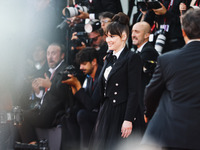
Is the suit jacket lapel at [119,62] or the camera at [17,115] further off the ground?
the suit jacket lapel at [119,62]

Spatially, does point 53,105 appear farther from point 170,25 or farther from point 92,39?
point 170,25

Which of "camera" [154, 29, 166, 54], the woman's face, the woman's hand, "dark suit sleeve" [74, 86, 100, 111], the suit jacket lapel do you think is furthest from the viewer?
"camera" [154, 29, 166, 54]

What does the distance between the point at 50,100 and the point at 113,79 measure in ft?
5.07

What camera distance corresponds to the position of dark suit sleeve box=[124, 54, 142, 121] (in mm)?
2922

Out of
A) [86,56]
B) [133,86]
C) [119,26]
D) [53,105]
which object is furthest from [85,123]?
[119,26]

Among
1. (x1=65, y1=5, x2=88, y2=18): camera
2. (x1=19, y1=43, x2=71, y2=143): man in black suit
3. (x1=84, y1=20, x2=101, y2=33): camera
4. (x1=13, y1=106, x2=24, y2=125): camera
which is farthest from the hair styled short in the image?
(x1=13, y1=106, x2=24, y2=125): camera

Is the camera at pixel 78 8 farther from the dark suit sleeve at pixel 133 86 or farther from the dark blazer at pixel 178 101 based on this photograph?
the dark blazer at pixel 178 101

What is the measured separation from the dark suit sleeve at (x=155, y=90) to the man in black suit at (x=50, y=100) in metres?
1.94

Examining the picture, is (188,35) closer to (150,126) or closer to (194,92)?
(194,92)

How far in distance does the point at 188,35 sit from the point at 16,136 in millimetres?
3237

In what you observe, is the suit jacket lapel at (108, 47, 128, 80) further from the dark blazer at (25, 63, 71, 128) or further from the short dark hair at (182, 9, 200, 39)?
the dark blazer at (25, 63, 71, 128)

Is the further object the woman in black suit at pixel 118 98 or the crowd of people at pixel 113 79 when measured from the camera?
the woman in black suit at pixel 118 98

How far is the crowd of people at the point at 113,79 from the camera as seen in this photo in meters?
2.10

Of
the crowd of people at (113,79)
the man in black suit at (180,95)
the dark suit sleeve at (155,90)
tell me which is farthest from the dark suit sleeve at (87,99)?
the man in black suit at (180,95)
